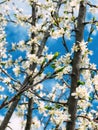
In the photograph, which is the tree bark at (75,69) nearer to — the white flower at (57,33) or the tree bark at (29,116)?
the white flower at (57,33)

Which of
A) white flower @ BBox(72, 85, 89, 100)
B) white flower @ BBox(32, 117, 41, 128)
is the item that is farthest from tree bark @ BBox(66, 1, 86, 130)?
white flower @ BBox(32, 117, 41, 128)

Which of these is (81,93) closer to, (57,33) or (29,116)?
(57,33)

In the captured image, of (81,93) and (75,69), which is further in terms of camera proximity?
(75,69)

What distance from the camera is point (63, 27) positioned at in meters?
9.06

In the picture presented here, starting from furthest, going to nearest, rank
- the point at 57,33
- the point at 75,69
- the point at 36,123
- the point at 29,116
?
the point at 36,123, the point at 29,116, the point at 57,33, the point at 75,69

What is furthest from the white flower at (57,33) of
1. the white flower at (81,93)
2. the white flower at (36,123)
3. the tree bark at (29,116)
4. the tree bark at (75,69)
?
the white flower at (36,123)

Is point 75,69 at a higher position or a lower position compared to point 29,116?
lower

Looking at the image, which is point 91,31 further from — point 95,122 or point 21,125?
point 21,125

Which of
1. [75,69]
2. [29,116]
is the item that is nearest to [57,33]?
[75,69]

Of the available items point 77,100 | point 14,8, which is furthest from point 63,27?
point 14,8

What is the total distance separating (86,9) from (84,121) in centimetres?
297

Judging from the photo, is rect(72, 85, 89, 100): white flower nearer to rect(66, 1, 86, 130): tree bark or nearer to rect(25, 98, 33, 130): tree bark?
rect(66, 1, 86, 130): tree bark

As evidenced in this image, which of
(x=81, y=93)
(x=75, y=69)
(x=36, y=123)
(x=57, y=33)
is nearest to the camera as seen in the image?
(x=81, y=93)

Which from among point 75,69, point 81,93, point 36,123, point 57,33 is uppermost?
point 36,123
